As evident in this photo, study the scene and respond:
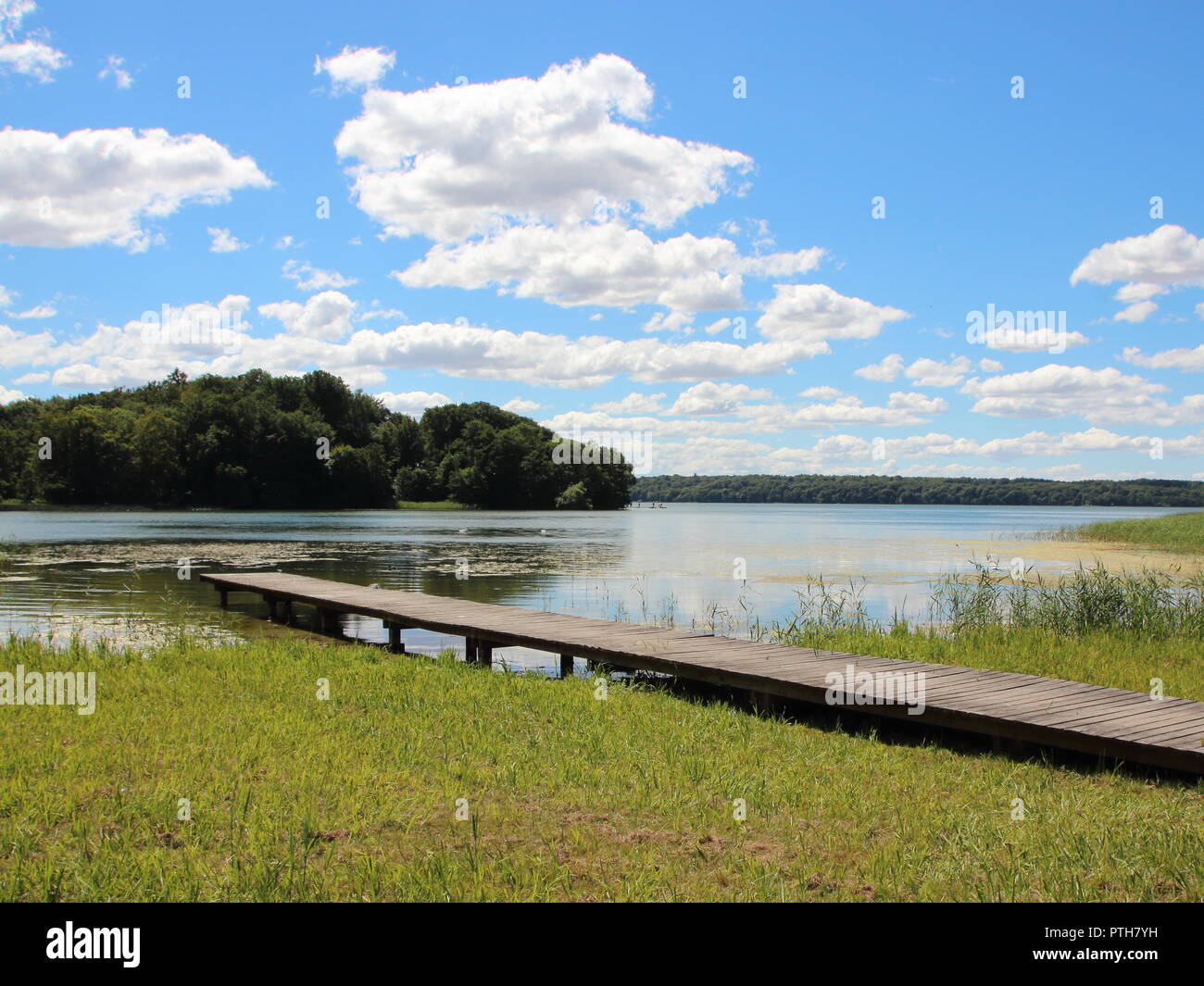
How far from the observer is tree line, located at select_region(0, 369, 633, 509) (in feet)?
301

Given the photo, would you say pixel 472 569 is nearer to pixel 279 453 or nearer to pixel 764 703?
pixel 764 703

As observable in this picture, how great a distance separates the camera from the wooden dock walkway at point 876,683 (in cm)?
683

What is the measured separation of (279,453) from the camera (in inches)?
3922

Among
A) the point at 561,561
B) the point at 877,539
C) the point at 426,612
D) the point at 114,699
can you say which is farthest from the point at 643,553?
the point at 114,699

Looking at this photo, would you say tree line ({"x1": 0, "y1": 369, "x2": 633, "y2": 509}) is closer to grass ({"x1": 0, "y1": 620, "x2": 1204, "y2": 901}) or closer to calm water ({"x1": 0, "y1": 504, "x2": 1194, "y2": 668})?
calm water ({"x1": 0, "y1": 504, "x2": 1194, "y2": 668})

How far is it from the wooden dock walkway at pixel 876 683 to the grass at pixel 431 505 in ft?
329

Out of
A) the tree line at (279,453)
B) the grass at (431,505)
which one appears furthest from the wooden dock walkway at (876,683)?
the grass at (431,505)

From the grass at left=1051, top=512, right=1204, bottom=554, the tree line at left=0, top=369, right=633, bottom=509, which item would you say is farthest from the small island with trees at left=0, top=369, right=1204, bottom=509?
the grass at left=1051, top=512, right=1204, bottom=554

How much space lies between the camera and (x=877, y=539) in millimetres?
52156

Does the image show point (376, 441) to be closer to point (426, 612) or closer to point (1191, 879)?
point (426, 612)

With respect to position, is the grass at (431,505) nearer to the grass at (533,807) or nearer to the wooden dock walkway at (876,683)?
the wooden dock walkway at (876,683)

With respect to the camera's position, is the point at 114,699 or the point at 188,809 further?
the point at 114,699

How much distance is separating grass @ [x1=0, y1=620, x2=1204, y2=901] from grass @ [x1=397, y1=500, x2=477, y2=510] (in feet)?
345
